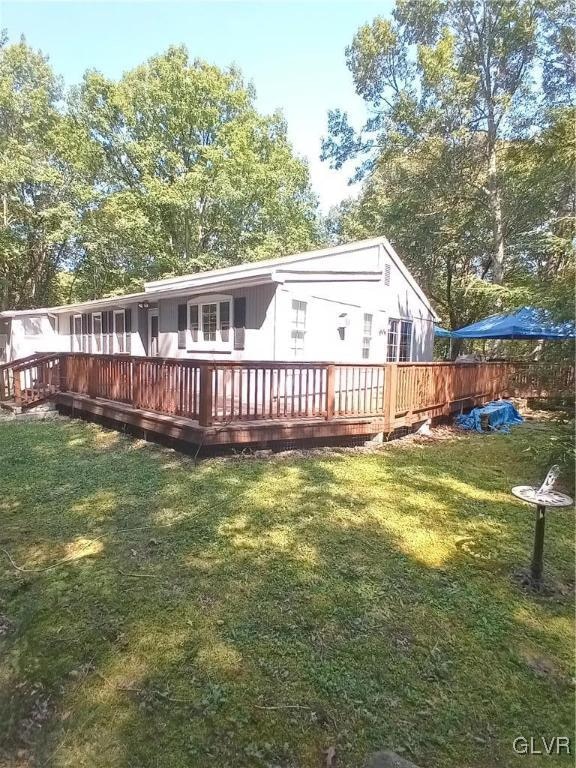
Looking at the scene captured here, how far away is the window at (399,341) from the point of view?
484 inches

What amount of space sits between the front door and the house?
3 centimetres

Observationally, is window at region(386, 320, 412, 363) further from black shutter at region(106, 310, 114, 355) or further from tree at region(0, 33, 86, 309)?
tree at region(0, 33, 86, 309)

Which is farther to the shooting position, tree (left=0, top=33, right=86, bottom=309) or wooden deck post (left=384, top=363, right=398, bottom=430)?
tree (left=0, top=33, right=86, bottom=309)

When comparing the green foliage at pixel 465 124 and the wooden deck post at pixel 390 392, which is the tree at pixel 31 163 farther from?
the wooden deck post at pixel 390 392

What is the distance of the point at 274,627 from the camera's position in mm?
2541

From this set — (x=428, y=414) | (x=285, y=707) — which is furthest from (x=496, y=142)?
(x=285, y=707)

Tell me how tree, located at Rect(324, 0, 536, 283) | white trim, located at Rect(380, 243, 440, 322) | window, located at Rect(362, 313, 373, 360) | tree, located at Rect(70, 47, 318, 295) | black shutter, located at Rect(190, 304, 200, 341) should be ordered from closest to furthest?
black shutter, located at Rect(190, 304, 200, 341), window, located at Rect(362, 313, 373, 360), white trim, located at Rect(380, 243, 440, 322), tree, located at Rect(324, 0, 536, 283), tree, located at Rect(70, 47, 318, 295)

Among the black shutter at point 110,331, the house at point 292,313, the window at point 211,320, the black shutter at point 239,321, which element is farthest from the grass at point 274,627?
the black shutter at point 110,331

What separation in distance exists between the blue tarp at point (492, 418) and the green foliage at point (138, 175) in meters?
14.6

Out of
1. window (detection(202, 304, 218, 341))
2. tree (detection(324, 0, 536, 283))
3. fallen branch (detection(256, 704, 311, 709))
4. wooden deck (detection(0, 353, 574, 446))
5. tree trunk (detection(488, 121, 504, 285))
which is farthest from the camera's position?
tree trunk (detection(488, 121, 504, 285))

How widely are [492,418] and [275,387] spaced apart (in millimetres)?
5008

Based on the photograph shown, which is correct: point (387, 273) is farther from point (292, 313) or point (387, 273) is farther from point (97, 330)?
point (97, 330)

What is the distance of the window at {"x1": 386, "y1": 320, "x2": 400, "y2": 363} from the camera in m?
12.2

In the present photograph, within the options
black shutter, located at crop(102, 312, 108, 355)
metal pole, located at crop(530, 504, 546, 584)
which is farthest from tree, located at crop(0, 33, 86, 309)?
metal pole, located at crop(530, 504, 546, 584)
